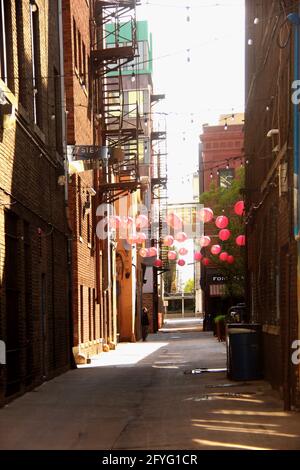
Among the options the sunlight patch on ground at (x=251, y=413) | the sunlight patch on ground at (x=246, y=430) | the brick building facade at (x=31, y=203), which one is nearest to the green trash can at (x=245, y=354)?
the brick building facade at (x=31, y=203)

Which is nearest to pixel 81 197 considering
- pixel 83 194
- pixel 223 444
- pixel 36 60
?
pixel 83 194

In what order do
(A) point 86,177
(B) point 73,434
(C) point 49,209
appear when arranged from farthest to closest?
(A) point 86,177 < (C) point 49,209 < (B) point 73,434

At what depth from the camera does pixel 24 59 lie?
14336 mm

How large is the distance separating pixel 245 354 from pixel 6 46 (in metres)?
7.24

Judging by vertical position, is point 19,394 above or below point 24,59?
below

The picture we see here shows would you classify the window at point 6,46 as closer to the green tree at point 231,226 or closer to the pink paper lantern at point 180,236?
the pink paper lantern at point 180,236

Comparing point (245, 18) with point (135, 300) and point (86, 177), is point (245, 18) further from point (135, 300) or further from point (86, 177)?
point (135, 300)

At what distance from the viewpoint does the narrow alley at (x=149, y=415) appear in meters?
8.73

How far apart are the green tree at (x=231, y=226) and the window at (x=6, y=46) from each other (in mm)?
24689

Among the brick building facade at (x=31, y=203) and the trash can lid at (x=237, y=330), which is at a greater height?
the brick building facade at (x=31, y=203)

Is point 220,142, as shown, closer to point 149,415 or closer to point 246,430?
point 149,415

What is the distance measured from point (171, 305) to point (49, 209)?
336ft

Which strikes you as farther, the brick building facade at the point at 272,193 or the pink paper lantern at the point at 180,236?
the pink paper lantern at the point at 180,236

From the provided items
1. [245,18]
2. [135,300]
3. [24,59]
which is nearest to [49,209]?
[24,59]
